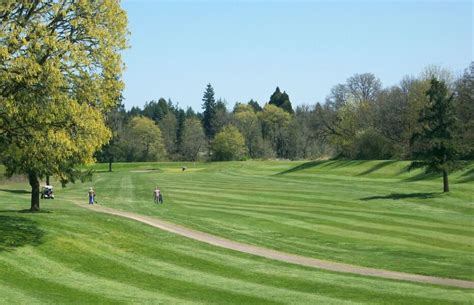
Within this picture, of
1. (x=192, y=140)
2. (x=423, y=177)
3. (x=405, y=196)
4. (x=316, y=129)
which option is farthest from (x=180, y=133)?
(x=405, y=196)

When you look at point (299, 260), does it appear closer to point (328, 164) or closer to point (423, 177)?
point (423, 177)

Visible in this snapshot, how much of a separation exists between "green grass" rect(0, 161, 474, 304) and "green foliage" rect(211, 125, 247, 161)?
92.9 meters

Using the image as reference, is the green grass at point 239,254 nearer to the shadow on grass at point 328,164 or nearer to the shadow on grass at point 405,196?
the shadow on grass at point 405,196

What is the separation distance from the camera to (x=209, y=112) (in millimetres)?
192625

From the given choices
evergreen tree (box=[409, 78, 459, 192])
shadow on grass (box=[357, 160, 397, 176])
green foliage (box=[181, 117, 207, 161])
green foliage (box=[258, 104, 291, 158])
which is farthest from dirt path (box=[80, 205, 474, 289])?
green foliage (box=[258, 104, 291, 158])

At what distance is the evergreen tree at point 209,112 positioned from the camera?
186 meters

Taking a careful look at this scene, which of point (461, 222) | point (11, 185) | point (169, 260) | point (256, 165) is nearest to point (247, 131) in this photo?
point (256, 165)

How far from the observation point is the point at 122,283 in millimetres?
20750

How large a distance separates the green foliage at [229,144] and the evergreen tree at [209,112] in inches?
1487

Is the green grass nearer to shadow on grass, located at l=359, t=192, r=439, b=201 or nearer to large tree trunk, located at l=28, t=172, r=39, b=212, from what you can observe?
shadow on grass, located at l=359, t=192, r=439, b=201

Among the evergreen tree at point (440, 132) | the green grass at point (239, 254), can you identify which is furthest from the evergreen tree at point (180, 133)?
the green grass at point (239, 254)

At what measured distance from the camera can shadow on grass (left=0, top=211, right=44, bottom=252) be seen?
80.7 ft

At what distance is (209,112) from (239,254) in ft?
547

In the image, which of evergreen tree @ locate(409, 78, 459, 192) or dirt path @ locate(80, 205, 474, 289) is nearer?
dirt path @ locate(80, 205, 474, 289)
